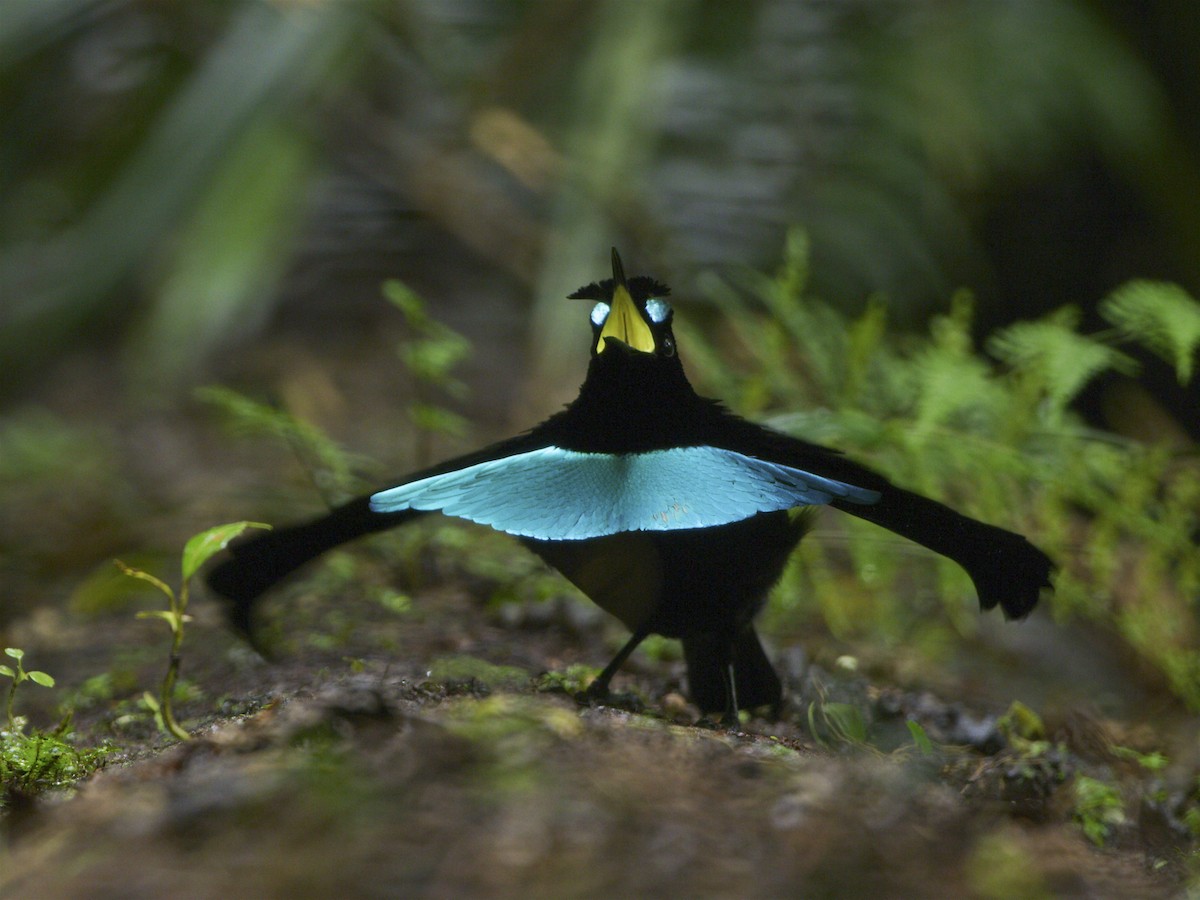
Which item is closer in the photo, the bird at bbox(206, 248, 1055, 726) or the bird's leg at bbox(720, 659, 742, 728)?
the bird at bbox(206, 248, 1055, 726)

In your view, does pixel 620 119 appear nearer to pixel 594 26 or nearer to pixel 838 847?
pixel 594 26

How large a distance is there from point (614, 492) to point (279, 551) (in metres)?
0.52

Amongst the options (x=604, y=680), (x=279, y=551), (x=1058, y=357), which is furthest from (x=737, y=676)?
(x=1058, y=357)

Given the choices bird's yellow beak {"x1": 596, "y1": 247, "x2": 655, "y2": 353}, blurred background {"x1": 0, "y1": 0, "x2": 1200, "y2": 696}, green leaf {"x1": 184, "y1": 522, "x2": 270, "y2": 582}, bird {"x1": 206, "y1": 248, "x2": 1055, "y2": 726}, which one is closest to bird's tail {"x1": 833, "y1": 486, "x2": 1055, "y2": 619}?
bird {"x1": 206, "y1": 248, "x2": 1055, "y2": 726}

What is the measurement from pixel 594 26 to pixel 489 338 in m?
1.81

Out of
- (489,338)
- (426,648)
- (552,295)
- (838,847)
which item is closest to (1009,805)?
(838,847)

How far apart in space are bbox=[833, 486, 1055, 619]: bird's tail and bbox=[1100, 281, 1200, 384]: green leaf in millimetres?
1036

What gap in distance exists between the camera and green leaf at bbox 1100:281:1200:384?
2.46 meters

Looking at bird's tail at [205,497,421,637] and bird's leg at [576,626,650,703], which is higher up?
bird's tail at [205,497,421,637]

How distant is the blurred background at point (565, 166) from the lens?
416 centimetres

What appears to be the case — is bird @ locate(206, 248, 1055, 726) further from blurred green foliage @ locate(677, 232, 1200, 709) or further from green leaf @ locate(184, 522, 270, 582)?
blurred green foliage @ locate(677, 232, 1200, 709)

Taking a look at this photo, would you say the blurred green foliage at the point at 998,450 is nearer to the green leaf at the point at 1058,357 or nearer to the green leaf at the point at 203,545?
the green leaf at the point at 1058,357

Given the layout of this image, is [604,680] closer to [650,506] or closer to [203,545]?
[650,506]

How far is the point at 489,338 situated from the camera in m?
5.80
